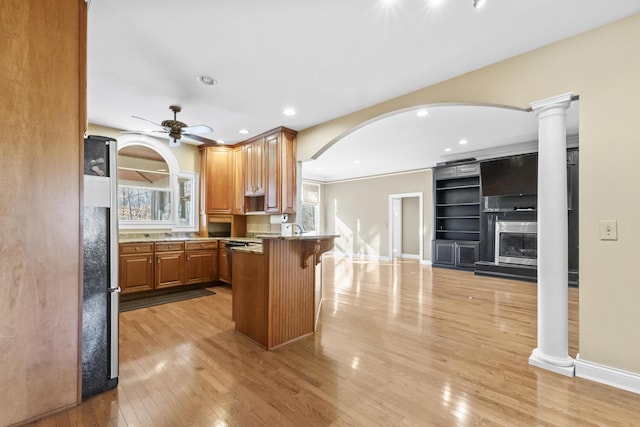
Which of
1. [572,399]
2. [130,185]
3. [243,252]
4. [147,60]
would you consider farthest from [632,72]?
[130,185]

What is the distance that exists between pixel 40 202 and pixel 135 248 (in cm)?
295

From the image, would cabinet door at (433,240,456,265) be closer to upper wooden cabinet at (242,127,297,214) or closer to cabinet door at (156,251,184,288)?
upper wooden cabinet at (242,127,297,214)

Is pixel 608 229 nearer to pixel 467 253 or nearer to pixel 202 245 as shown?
pixel 467 253

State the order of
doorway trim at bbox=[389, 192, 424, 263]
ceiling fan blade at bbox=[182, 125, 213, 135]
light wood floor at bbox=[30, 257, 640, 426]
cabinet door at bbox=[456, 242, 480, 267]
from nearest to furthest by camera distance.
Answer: light wood floor at bbox=[30, 257, 640, 426], ceiling fan blade at bbox=[182, 125, 213, 135], cabinet door at bbox=[456, 242, 480, 267], doorway trim at bbox=[389, 192, 424, 263]

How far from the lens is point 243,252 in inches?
114

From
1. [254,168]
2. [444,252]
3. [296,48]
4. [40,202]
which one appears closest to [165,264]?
[254,168]

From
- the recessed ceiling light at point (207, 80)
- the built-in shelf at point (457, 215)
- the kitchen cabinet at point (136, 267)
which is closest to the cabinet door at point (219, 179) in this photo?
the kitchen cabinet at point (136, 267)

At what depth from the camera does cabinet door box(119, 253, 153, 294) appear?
162 inches

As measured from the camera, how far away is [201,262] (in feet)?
16.2

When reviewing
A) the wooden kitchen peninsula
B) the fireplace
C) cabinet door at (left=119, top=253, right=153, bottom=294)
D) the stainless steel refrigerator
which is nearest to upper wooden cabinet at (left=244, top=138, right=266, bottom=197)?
cabinet door at (left=119, top=253, right=153, bottom=294)

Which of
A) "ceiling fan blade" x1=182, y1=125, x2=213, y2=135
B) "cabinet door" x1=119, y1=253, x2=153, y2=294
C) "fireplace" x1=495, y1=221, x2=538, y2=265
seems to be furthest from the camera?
"fireplace" x1=495, y1=221, x2=538, y2=265

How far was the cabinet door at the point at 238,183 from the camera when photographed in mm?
5383

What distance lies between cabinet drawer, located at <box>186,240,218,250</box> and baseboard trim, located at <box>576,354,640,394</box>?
498cm

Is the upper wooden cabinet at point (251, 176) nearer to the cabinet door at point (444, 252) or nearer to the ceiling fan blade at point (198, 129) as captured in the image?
the ceiling fan blade at point (198, 129)
